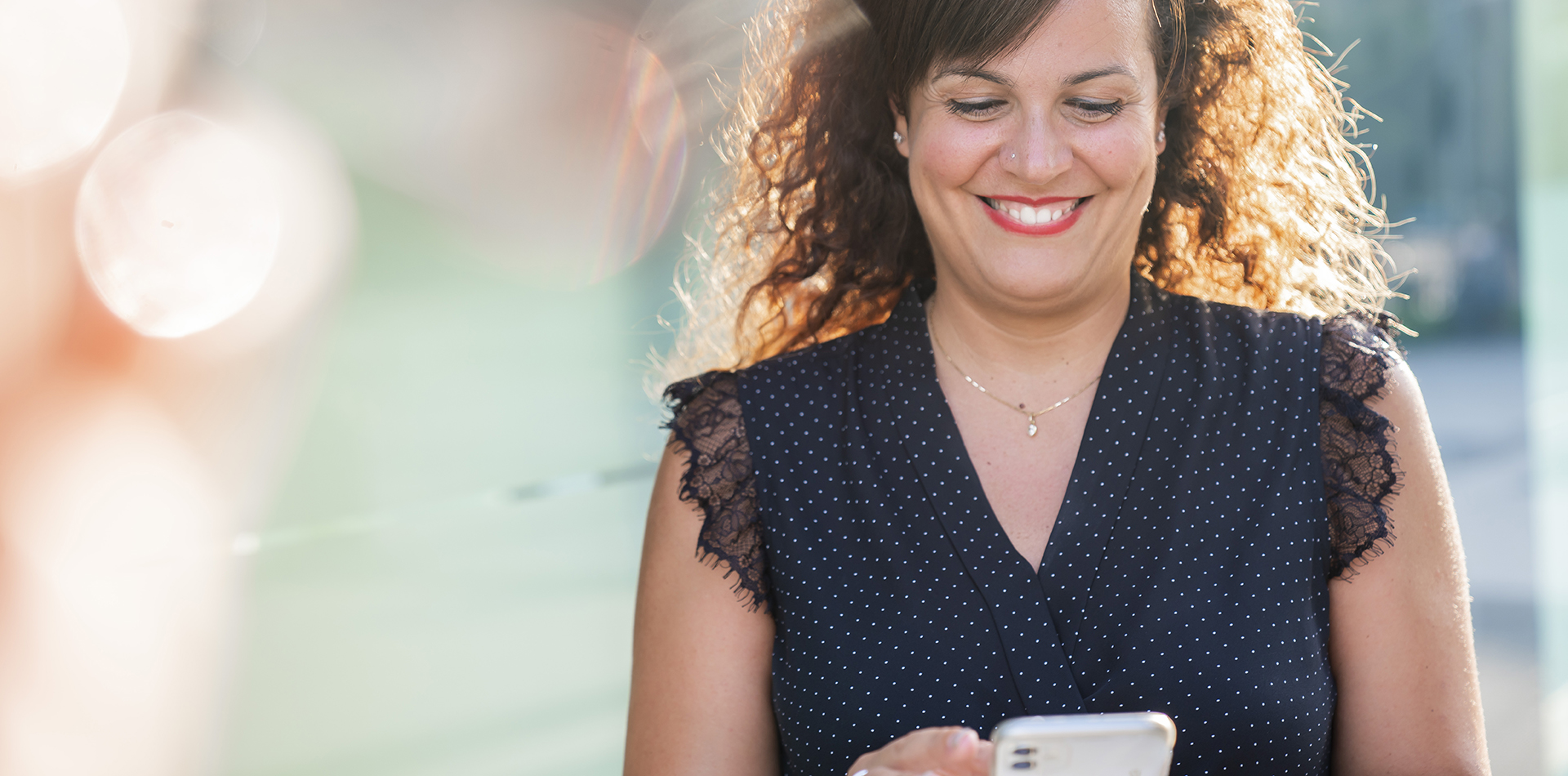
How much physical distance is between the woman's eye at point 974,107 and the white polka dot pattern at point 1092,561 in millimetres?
375

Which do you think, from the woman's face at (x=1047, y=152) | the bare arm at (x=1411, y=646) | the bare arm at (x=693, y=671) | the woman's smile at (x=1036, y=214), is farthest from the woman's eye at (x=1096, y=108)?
the bare arm at (x=693, y=671)

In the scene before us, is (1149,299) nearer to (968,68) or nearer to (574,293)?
(968,68)

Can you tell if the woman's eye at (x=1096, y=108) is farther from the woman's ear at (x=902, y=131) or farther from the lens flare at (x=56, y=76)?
the lens flare at (x=56, y=76)

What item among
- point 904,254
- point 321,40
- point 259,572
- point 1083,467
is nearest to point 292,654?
point 259,572

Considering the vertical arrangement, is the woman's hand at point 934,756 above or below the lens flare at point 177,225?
below

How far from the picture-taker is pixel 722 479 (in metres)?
1.67

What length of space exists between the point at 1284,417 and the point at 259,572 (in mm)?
1763

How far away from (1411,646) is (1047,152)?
0.78 meters

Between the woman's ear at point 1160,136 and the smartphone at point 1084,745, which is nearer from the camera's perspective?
the smartphone at point 1084,745

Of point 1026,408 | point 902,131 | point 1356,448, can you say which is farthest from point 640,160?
point 1356,448

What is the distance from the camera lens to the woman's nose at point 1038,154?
1530mm

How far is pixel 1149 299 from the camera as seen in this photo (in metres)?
1.76

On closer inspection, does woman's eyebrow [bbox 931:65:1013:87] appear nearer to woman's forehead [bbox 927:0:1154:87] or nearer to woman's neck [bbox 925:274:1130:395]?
woman's forehead [bbox 927:0:1154:87]

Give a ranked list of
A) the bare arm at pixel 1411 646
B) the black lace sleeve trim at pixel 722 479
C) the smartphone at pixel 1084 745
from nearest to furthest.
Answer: the smartphone at pixel 1084 745 < the bare arm at pixel 1411 646 < the black lace sleeve trim at pixel 722 479
